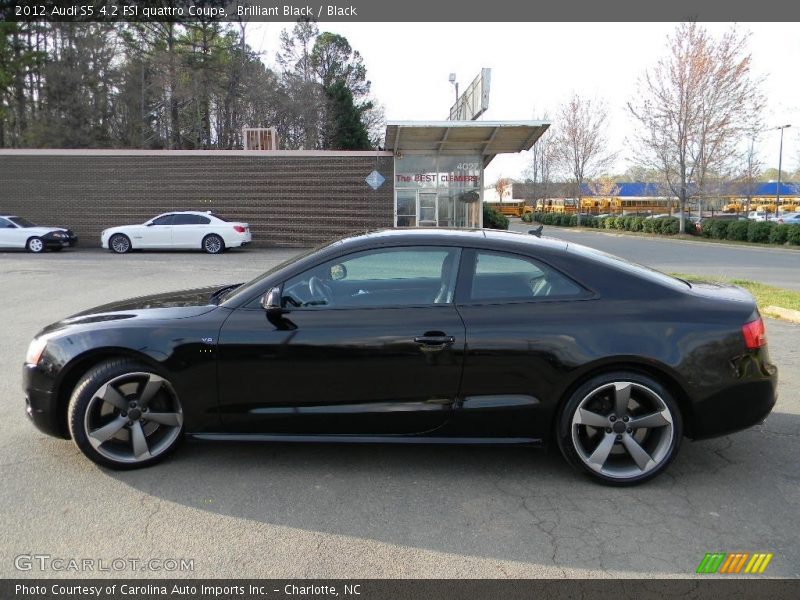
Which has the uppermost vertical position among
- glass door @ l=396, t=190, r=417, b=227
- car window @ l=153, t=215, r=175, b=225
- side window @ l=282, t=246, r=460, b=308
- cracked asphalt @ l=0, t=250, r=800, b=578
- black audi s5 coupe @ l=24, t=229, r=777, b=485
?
glass door @ l=396, t=190, r=417, b=227

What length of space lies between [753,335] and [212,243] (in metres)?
18.9

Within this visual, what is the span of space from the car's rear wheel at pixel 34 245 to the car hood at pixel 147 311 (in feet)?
62.5

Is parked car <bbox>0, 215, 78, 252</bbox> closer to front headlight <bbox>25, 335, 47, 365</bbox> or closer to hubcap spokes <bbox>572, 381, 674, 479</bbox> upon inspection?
front headlight <bbox>25, 335, 47, 365</bbox>

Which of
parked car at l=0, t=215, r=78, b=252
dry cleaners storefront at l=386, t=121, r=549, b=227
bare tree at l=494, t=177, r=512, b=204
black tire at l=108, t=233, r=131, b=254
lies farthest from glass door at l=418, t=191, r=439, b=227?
bare tree at l=494, t=177, r=512, b=204

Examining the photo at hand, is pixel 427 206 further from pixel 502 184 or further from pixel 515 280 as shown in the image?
pixel 502 184

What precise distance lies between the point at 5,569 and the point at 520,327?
2.82m

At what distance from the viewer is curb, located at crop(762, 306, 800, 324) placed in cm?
788

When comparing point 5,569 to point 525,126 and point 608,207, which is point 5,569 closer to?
point 525,126

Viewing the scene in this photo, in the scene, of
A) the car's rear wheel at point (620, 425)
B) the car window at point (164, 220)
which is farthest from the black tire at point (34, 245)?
the car's rear wheel at point (620, 425)

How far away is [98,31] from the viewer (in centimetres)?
3362

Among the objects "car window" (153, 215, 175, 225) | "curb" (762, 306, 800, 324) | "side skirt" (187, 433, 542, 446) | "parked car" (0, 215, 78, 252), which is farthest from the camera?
"car window" (153, 215, 175, 225)

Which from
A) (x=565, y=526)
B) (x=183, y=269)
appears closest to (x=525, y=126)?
(x=183, y=269)

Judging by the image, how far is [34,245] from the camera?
65.5ft

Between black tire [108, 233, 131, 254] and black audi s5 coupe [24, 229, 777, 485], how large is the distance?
1814 centimetres
